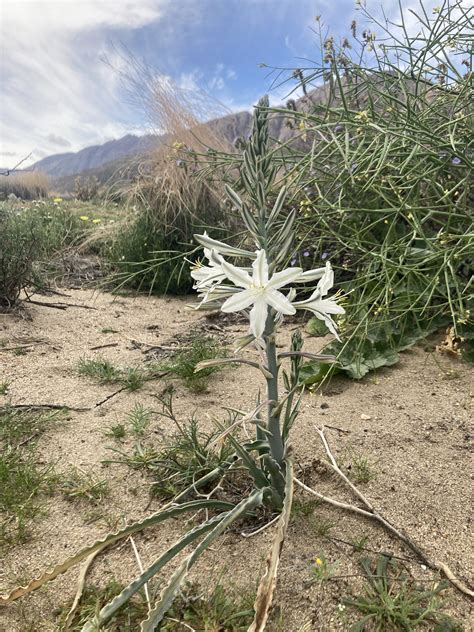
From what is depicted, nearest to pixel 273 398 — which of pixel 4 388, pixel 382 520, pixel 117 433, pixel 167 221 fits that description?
pixel 382 520

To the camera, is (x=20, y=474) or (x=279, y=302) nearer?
(x=279, y=302)

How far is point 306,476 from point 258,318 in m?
0.85

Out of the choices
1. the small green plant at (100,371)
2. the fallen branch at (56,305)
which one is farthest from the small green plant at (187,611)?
the fallen branch at (56,305)

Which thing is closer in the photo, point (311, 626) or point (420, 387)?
point (311, 626)

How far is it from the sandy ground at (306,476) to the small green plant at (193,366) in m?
0.05

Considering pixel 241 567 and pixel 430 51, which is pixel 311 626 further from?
pixel 430 51

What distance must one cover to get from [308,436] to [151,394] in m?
0.84

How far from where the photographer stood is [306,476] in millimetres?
1594

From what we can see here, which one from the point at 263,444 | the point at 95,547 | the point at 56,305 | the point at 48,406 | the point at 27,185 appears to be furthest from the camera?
the point at 27,185

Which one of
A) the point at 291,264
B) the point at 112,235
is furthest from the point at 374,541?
the point at 112,235

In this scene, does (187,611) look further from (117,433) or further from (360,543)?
(117,433)

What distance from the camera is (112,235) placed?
5.65m

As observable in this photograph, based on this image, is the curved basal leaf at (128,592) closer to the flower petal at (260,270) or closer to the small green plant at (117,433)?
the flower petal at (260,270)

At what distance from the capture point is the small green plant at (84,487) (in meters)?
1.55
